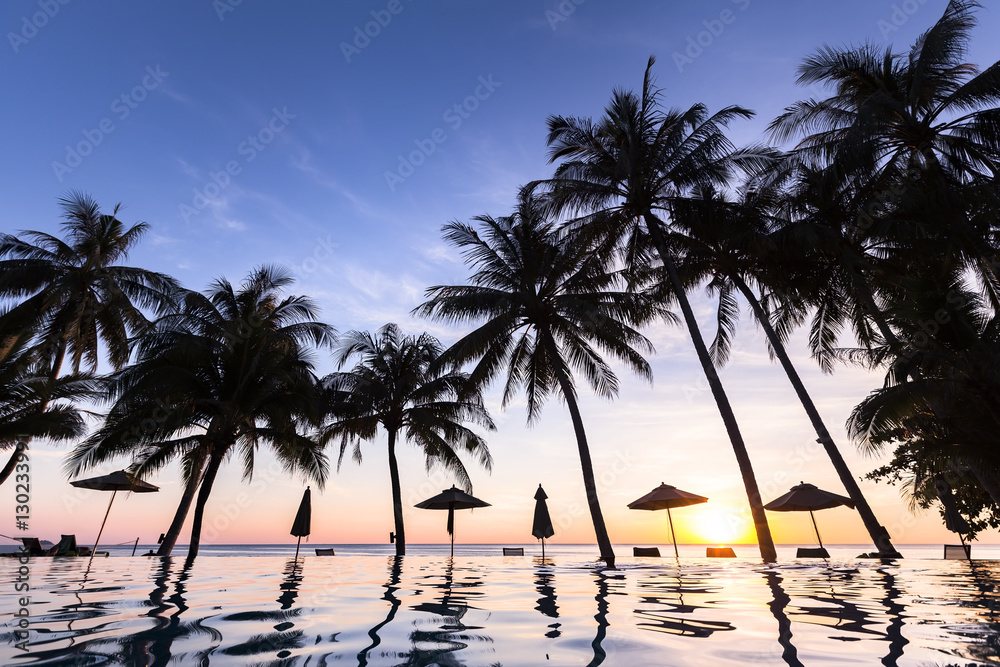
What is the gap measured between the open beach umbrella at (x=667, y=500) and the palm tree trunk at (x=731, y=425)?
14.1 ft

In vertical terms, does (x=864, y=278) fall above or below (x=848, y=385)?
above

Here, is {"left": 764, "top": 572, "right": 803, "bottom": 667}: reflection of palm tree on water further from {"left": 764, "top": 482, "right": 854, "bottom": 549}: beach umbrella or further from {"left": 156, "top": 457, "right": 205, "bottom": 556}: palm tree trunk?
{"left": 156, "top": 457, "right": 205, "bottom": 556}: palm tree trunk

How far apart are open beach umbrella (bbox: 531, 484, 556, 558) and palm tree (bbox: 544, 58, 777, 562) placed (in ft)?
20.6

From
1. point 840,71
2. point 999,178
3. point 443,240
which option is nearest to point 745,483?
point 999,178

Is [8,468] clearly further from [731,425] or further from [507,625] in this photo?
[731,425]

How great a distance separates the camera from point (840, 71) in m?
18.2

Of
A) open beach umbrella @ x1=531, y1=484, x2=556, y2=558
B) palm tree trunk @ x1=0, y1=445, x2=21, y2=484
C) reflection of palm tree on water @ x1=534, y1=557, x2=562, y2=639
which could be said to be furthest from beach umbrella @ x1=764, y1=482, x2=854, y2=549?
palm tree trunk @ x1=0, y1=445, x2=21, y2=484

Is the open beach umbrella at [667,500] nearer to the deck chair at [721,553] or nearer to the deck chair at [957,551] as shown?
the deck chair at [721,553]

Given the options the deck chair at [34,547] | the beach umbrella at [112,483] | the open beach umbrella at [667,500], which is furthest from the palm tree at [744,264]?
the deck chair at [34,547]

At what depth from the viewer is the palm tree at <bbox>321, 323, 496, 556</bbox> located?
23.2m

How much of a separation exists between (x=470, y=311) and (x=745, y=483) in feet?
30.9

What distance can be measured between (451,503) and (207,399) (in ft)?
30.3

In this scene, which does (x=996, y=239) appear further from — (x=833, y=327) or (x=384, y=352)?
(x=384, y=352)

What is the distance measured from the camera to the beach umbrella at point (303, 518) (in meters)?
17.1
